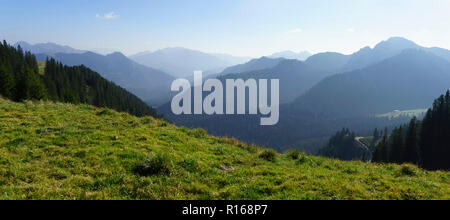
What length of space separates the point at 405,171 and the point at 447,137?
71.0 meters

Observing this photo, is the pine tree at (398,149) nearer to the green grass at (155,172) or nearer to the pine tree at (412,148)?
the pine tree at (412,148)

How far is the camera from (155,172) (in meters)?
9.64

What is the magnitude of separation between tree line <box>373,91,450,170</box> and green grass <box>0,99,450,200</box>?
6058 centimetres

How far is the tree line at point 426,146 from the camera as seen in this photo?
6181cm

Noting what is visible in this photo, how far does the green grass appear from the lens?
26.2 feet

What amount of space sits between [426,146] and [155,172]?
83.1 metres

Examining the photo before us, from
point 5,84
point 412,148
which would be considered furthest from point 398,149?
point 5,84

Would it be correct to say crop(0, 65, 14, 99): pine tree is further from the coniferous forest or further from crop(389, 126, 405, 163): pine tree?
crop(389, 126, 405, 163): pine tree

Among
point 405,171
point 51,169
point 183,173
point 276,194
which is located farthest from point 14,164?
point 405,171

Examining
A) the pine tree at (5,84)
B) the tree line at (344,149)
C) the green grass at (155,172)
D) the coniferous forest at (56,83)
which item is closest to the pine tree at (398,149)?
the green grass at (155,172)

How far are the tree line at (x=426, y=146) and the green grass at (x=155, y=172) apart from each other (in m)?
60.6

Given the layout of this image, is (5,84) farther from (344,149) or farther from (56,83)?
(344,149)

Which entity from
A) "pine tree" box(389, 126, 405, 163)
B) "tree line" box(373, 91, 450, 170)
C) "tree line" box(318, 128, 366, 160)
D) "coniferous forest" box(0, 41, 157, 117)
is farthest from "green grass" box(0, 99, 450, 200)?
"tree line" box(318, 128, 366, 160)
